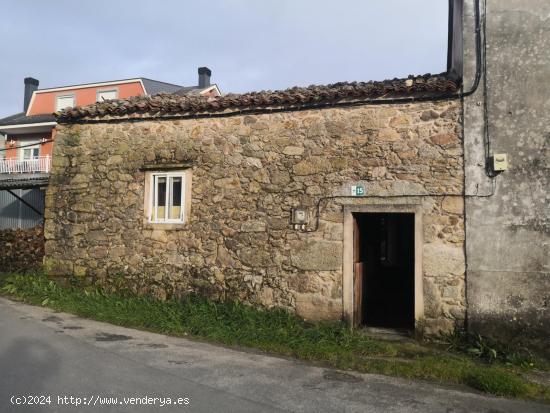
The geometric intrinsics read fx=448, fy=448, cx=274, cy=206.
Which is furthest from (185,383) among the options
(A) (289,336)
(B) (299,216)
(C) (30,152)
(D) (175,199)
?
(C) (30,152)

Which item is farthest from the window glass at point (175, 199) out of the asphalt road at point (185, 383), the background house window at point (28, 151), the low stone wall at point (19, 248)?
the background house window at point (28, 151)

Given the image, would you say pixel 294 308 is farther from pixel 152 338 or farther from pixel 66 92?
pixel 66 92

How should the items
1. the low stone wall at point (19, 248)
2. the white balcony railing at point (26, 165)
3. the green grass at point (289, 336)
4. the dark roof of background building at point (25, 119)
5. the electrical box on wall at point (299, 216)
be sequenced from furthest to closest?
the dark roof of background building at point (25, 119) → the white balcony railing at point (26, 165) → the low stone wall at point (19, 248) → the electrical box on wall at point (299, 216) → the green grass at point (289, 336)

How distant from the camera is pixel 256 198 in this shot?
7.19m

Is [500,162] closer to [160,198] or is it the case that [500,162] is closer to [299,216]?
[299,216]

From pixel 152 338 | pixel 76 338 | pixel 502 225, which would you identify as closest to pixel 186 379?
pixel 152 338

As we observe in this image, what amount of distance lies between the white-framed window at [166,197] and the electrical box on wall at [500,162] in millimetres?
4865

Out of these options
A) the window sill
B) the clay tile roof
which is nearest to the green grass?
the window sill

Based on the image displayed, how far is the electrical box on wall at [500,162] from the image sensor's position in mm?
5910

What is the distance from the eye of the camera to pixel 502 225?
19.5ft

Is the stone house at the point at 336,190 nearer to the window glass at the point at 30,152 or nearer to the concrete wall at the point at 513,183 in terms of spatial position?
the concrete wall at the point at 513,183

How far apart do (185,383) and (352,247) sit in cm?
325

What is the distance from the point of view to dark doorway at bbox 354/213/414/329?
713 cm

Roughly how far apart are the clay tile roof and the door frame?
5.44 ft
